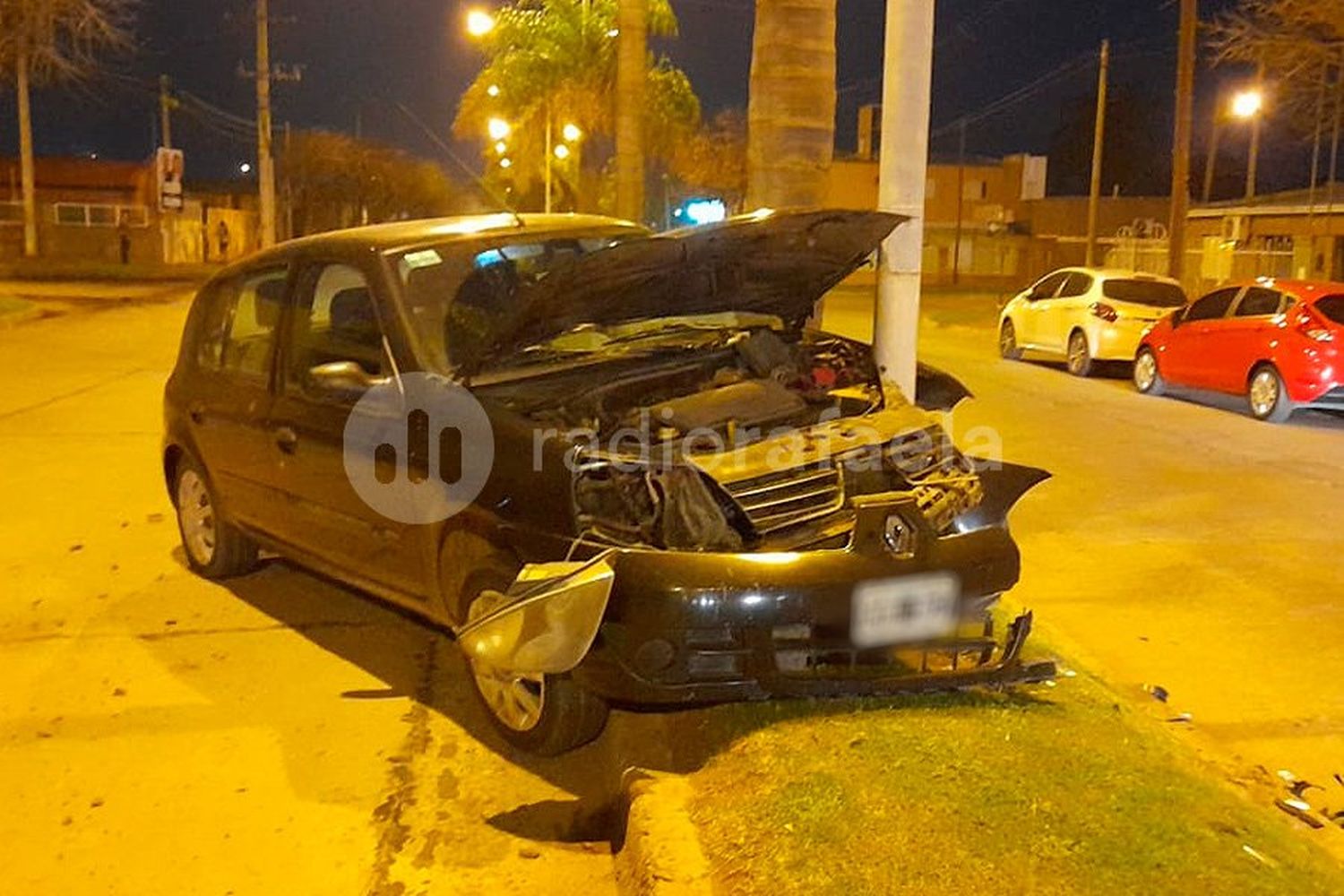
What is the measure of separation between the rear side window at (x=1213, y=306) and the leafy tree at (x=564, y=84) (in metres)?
31.0

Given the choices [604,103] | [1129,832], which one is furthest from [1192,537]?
[604,103]

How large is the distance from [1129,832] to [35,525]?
717 centimetres

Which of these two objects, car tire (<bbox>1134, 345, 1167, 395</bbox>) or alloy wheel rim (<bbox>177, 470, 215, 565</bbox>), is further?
car tire (<bbox>1134, 345, 1167, 395</bbox>)

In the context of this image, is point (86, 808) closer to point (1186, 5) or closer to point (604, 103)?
point (1186, 5)

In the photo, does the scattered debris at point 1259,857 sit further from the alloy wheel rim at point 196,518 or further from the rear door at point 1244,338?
the rear door at point 1244,338

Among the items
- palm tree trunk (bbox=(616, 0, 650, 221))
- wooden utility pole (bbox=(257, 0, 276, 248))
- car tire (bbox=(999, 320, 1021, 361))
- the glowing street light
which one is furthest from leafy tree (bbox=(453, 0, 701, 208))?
car tire (bbox=(999, 320, 1021, 361))

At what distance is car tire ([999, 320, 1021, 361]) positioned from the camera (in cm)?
2044

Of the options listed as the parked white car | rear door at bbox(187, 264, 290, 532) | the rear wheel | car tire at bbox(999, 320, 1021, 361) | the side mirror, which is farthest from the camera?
car tire at bbox(999, 320, 1021, 361)

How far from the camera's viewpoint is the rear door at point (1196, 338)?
49.6 ft

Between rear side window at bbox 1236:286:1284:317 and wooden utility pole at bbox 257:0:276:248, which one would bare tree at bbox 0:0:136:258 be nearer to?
wooden utility pole at bbox 257:0:276:248

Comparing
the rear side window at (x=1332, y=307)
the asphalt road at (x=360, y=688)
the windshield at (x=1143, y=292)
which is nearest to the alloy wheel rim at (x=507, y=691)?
the asphalt road at (x=360, y=688)

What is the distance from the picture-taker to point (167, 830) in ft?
15.0

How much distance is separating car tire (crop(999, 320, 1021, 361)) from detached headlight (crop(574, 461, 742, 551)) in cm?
1639

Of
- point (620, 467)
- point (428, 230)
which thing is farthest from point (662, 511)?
point (428, 230)
